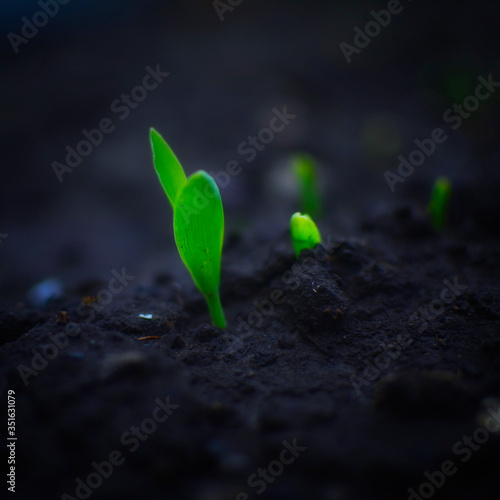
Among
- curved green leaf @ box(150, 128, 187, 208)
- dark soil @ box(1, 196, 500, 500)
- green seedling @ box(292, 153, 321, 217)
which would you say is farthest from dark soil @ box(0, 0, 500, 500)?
curved green leaf @ box(150, 128, 187, 208)

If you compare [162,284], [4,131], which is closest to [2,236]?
[4,131]

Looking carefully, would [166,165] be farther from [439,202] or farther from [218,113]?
[218,113]

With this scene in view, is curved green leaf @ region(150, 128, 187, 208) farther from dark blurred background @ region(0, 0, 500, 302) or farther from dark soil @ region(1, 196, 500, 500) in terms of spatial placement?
dark blurred background @ region(0, 0, 500, 302)

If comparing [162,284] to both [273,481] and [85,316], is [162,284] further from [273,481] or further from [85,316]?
[273,481]

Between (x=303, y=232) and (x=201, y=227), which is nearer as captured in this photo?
(x=201, y=227)

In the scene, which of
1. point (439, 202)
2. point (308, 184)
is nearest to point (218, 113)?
point (308, 184)

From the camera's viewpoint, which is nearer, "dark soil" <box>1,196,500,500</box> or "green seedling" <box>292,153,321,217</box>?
"dark soil" <box>1,196,500,500</box>
